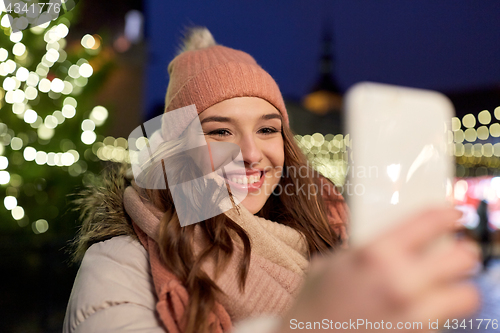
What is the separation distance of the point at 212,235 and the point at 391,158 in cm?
70

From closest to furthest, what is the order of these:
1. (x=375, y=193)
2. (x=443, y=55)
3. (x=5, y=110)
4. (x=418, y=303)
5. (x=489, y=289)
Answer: (x=418, y=303), (x=375, y=193), (x=5, y=110), (x=489, y=289), (x=443, y=55)

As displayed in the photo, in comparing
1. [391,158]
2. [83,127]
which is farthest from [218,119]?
[83,127]

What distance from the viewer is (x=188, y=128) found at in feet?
4.15

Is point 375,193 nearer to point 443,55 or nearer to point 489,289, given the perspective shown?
point 489,289

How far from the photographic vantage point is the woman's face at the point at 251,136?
3.89 feet

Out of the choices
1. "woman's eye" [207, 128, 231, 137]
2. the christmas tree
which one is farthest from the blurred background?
"woman's eye" [207, 128, 231, 137]

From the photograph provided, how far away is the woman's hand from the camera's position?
1.06 ft

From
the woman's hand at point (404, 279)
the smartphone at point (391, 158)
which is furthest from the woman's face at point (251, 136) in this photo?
the woman's hand at point (404, 279)

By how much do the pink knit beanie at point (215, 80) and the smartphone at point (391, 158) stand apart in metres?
0.83

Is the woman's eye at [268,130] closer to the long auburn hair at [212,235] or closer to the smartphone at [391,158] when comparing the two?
the long auburn hair at [212,235]

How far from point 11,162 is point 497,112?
13.8 meters

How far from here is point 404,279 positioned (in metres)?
0.32

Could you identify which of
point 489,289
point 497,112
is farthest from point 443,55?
point 489,289

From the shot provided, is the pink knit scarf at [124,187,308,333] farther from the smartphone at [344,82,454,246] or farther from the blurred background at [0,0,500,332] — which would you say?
the smartphone at [344,82,454,246]
